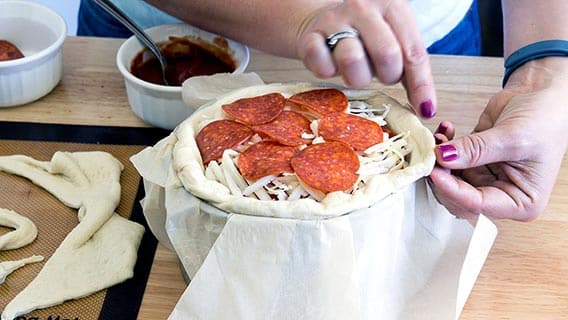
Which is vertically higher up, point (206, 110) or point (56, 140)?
point (206, 110)

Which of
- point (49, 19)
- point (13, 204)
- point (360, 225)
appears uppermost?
point (360, 225)

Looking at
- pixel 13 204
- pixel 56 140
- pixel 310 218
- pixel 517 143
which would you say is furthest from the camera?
pixel 56 140

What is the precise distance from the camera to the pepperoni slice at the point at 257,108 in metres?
0.86

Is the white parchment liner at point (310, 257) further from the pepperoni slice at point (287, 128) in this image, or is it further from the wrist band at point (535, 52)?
the wrist band at point (535, 52)

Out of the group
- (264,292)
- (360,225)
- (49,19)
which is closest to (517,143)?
(360,225)

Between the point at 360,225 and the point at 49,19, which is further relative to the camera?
the point at 49,19

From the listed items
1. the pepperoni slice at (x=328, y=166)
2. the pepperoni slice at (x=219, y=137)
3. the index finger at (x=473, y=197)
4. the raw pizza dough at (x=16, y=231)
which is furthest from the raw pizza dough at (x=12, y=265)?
the index finger at (x=473, y=197)

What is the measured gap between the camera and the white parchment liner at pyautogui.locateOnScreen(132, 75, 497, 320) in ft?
2.45

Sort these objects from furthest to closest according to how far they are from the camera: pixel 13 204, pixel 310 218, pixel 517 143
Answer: pixel 13 204, pixel 517 143, pixel 310 218

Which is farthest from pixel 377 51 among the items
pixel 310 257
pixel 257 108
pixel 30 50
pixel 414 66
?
pixel 30 50

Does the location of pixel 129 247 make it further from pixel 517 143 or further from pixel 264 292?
pixel 517 143

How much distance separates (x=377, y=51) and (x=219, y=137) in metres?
0.21

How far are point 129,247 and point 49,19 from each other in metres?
0.46

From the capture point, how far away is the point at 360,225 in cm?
76
